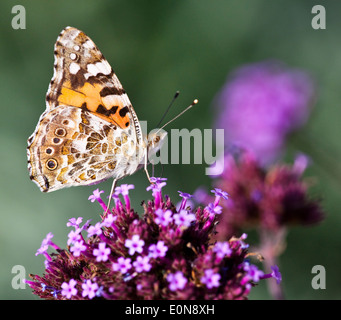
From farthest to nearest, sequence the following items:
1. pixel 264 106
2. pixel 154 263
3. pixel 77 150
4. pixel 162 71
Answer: pixel 162 71 < pixel 264 106 < pixel 77 150 < pixel 154 263

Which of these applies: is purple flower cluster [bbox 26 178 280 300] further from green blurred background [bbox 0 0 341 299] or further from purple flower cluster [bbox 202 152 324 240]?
green blurred background [bbox 0 0 341 299]

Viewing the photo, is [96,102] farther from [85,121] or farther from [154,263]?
[154,263]

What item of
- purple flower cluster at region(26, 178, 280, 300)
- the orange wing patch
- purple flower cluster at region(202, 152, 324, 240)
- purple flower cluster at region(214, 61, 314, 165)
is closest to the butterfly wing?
the orange wing patch

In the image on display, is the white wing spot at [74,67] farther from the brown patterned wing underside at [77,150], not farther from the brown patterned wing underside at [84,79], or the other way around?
the brown patterned wing underside at [77,150]

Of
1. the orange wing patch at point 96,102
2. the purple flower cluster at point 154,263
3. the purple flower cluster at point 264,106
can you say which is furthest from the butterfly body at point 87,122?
the purple flower cluster at point 264,106

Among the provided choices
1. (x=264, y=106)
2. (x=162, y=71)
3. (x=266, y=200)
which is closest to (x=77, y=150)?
(x=266, y=200)
